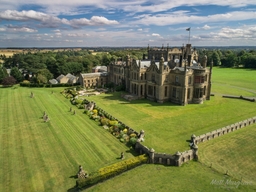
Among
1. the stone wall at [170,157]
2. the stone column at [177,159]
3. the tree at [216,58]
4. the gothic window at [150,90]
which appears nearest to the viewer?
the stone column at [177,159]

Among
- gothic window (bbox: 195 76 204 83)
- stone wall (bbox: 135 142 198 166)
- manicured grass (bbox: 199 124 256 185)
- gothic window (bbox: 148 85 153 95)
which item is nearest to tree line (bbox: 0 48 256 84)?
gothic window (bbox: 195 76 204 83)

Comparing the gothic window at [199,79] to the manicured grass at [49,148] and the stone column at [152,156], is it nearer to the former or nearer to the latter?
the manicured grass at [49,148]

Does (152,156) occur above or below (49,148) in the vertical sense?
above

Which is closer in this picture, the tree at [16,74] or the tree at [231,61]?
the tree at [16,74]

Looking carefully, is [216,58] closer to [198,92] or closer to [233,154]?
Result: [198,92]

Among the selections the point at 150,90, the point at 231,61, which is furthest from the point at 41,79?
the point at 231,61

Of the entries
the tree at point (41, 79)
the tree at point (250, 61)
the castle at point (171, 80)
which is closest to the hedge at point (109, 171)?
the castle at point (171, 80)

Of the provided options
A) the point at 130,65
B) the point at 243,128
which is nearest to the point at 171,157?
the point at 243,128

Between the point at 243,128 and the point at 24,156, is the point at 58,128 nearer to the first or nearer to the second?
the point at 24,156
